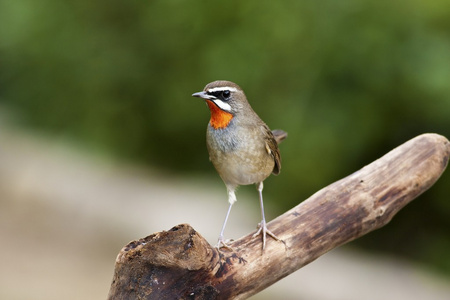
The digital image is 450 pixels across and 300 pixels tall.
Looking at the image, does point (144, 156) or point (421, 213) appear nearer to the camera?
point (421, 213)

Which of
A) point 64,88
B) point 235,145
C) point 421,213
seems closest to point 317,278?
point 421,213

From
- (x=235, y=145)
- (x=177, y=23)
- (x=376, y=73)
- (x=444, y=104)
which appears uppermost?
(x=177, y=23)

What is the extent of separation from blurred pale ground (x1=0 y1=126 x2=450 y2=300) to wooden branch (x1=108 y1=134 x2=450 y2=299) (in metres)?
2.70

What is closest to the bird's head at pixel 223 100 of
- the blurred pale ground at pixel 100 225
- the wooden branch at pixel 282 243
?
the wooden branch at pixel 282 243

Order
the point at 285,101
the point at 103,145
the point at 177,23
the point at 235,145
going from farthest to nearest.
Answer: the point at 103,145, the point at 177,23, the point at 285,101, the point at 235,145

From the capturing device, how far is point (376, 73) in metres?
7.72

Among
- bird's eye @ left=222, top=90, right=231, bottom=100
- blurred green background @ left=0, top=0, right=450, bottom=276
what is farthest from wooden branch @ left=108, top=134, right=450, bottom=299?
blurred green background @ left=0, top=0, right=450, bottom=276

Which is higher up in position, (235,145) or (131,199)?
(131,199)

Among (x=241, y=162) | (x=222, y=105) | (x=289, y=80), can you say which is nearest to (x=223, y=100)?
(x=222, y=105)

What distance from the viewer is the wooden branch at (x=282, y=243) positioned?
3.57m

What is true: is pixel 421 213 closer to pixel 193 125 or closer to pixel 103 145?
pixel 193 125

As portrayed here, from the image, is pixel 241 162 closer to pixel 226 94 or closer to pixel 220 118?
pixel 220 118

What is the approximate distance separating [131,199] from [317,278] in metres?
2.59

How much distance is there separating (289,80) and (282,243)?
13.2ft
